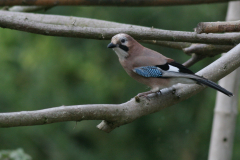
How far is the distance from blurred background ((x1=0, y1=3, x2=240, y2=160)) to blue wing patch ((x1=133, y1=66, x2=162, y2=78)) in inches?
150

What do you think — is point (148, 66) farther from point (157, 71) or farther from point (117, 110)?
point (117, 110)

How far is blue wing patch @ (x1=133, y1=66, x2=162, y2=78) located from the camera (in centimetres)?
355

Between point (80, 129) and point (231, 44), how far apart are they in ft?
15.7

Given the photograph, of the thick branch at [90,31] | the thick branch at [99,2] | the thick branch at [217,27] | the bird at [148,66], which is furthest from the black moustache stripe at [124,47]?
the thick branch at [99,2]

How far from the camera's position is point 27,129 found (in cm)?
787

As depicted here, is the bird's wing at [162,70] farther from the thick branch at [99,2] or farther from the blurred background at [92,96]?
the blurred background at [92,96]

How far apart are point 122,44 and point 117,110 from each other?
3.05 feet

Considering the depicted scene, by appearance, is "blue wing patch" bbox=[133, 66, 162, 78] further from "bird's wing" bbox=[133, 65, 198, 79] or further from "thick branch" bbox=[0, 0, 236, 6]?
"thick branch" bbox=[0, 0, 236, 6]

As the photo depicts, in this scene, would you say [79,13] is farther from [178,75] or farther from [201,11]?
[178,75]

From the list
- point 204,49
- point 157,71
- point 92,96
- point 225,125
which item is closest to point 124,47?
point 157,71

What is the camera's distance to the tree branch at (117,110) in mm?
2312

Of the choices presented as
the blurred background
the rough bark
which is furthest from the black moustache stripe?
the blurred background

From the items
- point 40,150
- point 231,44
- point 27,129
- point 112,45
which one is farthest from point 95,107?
point 40,150

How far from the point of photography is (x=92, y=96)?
24.6ft
